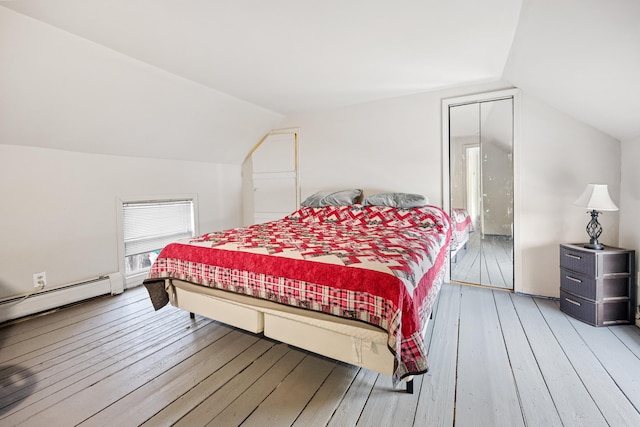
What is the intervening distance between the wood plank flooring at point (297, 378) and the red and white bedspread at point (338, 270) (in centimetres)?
33

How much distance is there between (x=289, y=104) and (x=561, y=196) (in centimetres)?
321

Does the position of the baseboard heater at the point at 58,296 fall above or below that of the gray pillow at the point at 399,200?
below

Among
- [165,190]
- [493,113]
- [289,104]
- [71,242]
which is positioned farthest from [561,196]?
[71,242]

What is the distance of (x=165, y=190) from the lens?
3.84 metres

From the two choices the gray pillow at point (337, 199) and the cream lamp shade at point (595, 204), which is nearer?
the cream lamp shade at point (595, 204)

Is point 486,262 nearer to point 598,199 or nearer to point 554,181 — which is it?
point 554,181

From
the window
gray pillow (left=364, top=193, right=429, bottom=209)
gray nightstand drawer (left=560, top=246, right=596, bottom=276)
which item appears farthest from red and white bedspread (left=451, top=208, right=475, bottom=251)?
the window

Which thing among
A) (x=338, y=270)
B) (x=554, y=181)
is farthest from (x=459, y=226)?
(x=338, y=270)

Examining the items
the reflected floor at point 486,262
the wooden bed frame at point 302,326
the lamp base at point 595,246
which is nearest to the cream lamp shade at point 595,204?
the lamp base at point 595,246

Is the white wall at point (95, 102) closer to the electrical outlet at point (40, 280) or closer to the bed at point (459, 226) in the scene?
the electrical outlet at point (40, 280)

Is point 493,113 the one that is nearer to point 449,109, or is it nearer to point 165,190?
point 449,109

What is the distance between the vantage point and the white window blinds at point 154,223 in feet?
11.6

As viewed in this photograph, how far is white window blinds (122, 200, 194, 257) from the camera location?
3.53 meters

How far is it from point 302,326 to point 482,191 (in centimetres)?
256
